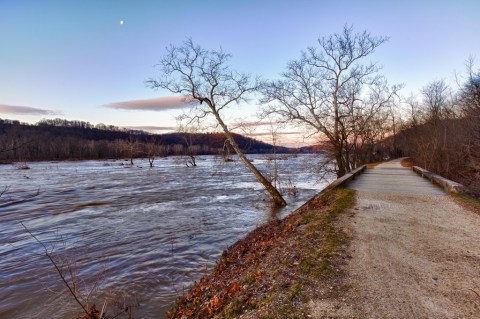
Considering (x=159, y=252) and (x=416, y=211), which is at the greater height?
(x=416, y=211)

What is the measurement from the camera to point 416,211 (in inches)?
362

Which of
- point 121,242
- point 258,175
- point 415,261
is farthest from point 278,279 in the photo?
point 258,175

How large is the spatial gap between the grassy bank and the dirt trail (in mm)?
369

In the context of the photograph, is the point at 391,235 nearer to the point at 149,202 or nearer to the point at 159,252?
the point at 159,252

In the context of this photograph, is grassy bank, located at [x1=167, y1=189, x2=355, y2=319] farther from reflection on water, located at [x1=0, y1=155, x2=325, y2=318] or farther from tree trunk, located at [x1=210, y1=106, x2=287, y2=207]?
tree trunk, located at [x1=210, y1=106, x2=287, y2=207]

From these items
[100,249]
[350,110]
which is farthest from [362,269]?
[350,110]

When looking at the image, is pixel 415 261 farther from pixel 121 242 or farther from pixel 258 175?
pixel 258 175

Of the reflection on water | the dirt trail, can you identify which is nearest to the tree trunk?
the reflection on water

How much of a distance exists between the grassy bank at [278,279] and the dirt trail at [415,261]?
369 mm

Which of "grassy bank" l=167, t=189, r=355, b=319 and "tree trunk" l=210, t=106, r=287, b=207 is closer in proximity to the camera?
"grassy bank" l=167, t=189, r=355, b=319

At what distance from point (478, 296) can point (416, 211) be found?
546 centimetres

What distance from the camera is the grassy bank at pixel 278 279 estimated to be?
4156 millimetres

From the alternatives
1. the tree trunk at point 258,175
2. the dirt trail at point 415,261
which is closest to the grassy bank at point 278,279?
the dirt trail at point 415,261

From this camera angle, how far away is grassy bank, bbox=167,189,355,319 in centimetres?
416
